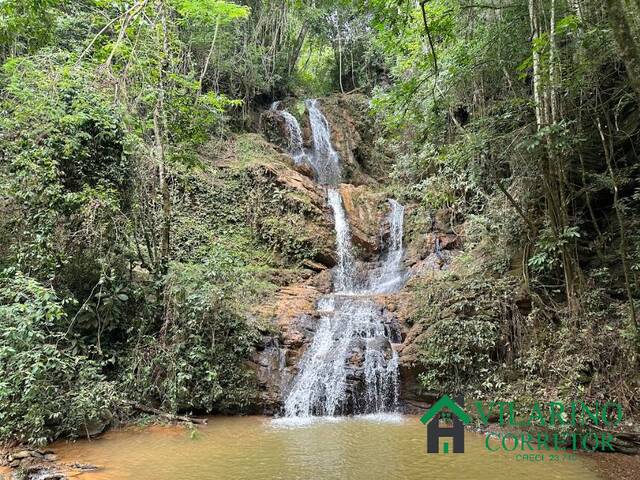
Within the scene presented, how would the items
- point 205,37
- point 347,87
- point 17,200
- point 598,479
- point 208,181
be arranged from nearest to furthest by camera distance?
point 598,479 → point 17,200 → point 208,181 → point 205,37 → point 347,87

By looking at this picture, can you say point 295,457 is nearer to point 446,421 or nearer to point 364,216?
point 446,421

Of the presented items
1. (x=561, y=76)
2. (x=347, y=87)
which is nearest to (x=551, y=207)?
(x=561, y=76)

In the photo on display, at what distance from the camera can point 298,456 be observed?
517 cm

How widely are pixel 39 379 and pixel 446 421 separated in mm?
5761

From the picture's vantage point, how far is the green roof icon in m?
6.62

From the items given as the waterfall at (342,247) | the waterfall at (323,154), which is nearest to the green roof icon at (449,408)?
the waterfall at (342,247)

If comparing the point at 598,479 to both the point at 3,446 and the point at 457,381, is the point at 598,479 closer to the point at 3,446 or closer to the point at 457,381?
the point at 457,381

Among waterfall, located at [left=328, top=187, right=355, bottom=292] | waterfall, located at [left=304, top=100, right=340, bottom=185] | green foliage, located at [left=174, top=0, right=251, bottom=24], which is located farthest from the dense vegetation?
waterfall, located at [left=304, top=100, right=340, bottom=185]

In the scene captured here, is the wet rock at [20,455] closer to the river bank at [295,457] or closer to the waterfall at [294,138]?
the river bank at [295,457]

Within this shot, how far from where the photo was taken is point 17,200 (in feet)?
20.7

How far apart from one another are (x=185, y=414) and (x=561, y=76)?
755 cm

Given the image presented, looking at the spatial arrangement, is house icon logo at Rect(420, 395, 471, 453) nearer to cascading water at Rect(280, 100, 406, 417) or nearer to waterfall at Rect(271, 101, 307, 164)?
cascading water at Rect(280, 100, 406, 417)

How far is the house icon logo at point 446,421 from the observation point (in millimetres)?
5691

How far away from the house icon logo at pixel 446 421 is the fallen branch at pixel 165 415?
343 cm
